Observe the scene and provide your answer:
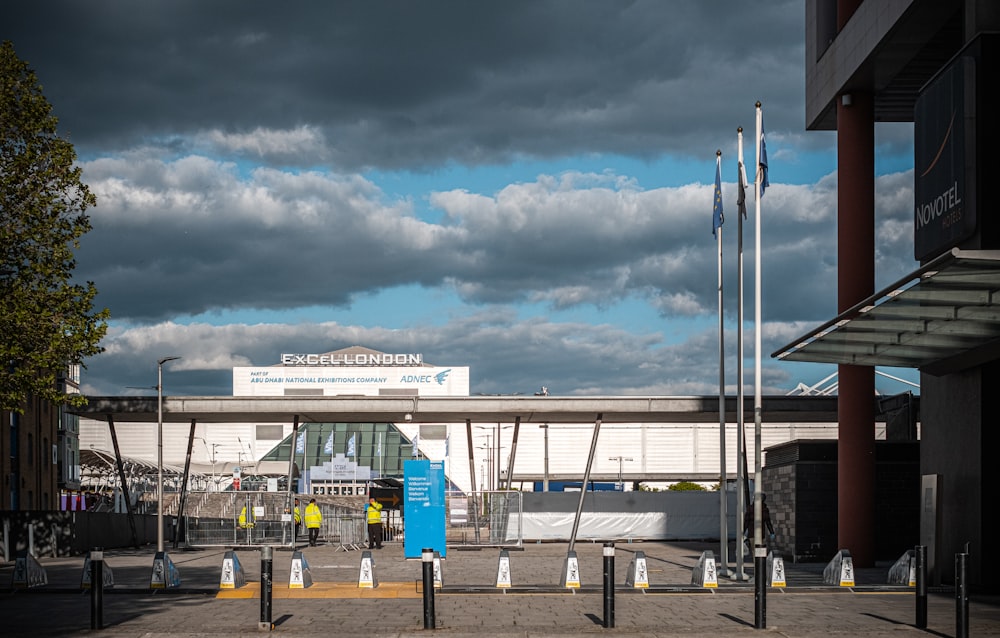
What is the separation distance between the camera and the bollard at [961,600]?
15.1m

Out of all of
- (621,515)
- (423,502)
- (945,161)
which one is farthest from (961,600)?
(621,515)

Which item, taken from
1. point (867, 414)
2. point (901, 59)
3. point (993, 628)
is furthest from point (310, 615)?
point (901, 59)

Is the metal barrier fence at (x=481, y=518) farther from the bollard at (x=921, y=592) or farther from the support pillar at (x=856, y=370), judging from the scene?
the bollard at (x=921, y=592)

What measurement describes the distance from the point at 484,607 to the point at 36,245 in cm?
1413

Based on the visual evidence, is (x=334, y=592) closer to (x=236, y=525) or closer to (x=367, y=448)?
(x=236, y=525)

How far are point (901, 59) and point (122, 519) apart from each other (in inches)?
1379

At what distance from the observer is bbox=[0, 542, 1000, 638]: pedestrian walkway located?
17.4m

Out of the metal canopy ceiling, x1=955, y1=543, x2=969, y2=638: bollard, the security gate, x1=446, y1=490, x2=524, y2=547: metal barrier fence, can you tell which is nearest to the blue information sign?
the metal canopy ceiling

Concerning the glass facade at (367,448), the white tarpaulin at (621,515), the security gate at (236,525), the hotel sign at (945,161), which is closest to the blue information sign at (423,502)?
the hotel sign at (945,161)

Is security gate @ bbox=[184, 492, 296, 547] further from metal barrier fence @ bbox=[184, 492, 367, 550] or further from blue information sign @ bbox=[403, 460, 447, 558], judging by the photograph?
blue information sign @ bbox=[403, 460, 447, 558]

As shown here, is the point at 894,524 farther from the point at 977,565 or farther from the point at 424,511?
the point at 424,511

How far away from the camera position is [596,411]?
44812 mm

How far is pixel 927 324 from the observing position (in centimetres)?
2219

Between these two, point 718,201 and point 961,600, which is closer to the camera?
point 961,600
